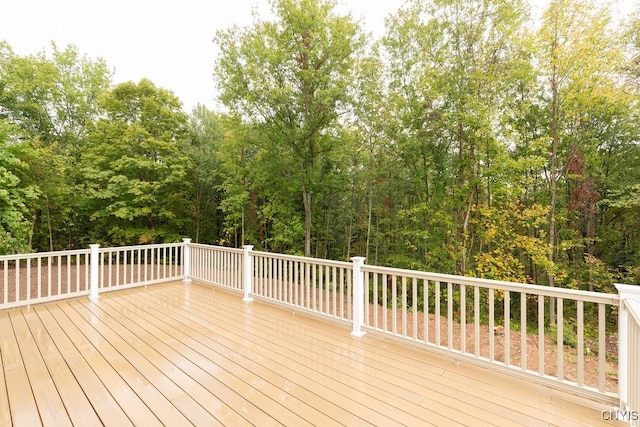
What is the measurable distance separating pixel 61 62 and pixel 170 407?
1605 centimetres

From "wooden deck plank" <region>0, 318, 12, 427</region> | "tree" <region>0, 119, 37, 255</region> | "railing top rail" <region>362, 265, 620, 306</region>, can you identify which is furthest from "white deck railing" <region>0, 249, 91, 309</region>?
"railing top rail" <region>362, 265, 620, 306</region>

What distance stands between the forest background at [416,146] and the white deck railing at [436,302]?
1894 mm

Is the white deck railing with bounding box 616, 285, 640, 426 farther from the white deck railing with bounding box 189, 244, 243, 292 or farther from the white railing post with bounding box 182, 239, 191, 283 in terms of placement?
the white railing post with bounding box 182, 239, 191, 283

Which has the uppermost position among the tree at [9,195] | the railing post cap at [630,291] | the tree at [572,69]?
the tree at [572,69]

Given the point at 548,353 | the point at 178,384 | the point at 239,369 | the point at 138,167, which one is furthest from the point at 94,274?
the point at 548,353

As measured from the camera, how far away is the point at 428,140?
756 cm

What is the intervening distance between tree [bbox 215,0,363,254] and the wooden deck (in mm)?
6053

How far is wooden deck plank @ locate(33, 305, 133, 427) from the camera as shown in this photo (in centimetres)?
177

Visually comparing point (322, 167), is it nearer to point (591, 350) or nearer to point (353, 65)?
point (353, 65)

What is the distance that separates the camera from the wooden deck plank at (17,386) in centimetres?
175

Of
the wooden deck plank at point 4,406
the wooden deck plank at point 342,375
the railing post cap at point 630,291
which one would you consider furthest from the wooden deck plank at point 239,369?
the railing post cap at point 630,291

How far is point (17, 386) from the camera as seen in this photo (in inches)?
81.8

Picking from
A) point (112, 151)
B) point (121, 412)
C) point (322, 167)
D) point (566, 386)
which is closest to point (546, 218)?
point (322, 167)

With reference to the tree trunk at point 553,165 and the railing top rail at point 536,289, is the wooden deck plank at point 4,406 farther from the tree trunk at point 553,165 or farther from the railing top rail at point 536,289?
the tree trunk at point 553,165
